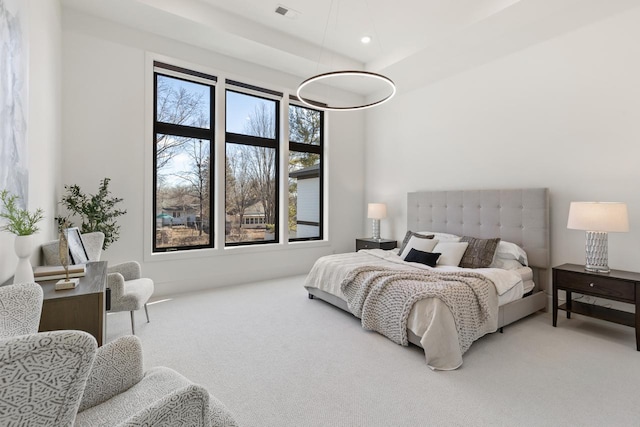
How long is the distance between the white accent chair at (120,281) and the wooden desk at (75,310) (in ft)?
2.96

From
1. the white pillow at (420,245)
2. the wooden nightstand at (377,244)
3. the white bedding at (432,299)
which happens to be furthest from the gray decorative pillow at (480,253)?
Answer: the wooden nightstand at (377,244)

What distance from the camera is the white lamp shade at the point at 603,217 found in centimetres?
278

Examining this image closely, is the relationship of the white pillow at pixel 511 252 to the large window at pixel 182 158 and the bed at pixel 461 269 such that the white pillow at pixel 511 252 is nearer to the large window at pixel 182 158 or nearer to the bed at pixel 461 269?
the bed at pixel 461 269

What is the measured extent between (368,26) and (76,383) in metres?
4.49

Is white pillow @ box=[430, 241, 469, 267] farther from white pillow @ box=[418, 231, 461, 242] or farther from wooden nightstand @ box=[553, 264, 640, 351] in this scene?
wooden nightstand @ box=[553, 264, 640, 351]

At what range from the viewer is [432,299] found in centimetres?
250

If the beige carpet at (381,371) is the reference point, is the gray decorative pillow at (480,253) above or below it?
above

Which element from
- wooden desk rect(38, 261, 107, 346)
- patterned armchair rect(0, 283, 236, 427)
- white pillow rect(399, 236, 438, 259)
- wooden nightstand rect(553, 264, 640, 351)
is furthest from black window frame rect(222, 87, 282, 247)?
wooden nightstand rect(553, 264, 640, 351)

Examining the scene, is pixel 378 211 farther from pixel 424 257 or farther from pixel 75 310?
pixel 75 310

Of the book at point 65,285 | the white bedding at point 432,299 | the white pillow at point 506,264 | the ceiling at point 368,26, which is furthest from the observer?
the white pillow at point 506,264

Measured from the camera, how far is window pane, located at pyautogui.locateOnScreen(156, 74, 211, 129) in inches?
165

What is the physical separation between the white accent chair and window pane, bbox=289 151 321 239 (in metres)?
2.68

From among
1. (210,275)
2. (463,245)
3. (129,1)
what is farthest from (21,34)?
(463,245)

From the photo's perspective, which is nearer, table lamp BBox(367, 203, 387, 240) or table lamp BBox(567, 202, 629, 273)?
table lamp BBox(567, 202, 629, 273)
